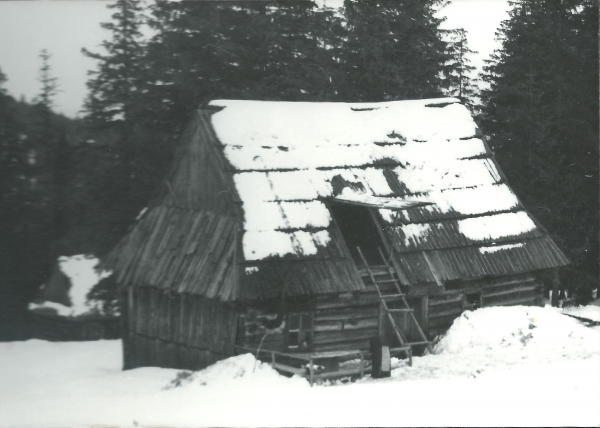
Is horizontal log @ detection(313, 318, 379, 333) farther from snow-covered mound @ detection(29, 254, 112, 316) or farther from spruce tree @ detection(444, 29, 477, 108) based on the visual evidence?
snow-covered mound @ detection(29, 254, 112, 316)

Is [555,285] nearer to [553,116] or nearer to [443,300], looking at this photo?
[443,300]

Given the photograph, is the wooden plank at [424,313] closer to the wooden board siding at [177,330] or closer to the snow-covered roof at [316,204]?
the snow-covered roof at [316,204]

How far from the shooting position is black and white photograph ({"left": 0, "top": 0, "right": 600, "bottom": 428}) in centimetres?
1628

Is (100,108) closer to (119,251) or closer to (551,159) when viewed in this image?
(119,251)

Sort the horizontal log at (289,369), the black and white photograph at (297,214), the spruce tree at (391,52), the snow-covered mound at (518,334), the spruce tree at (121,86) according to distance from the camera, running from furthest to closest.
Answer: the spruce tree at (391,52), the spruce tree at (121,86), the snow-covered mound at (518,334), the horizontal log at (289,369), the black and white photograph at (297,214)

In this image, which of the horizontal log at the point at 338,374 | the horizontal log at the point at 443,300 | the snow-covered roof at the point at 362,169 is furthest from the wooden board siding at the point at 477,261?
the horizontal log at the point at 338,374

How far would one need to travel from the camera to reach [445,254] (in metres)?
19.9

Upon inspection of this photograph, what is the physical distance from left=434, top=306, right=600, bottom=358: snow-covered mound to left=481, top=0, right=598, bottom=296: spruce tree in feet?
19.5

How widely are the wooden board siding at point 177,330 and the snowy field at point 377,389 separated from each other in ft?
1.97

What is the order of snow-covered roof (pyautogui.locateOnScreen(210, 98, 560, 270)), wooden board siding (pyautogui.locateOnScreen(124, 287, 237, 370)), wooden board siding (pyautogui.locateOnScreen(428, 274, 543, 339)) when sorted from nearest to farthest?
1. wooden board siding (pyautogui.locateOnScreen(124, 287, 237, 370))
2. snow-covered roof (pyautogui.locateOnScreen(210, 98, 560, 270))
3. wooden board siding (pyautogui.locateOnScreen(428, 274, 543, 339))

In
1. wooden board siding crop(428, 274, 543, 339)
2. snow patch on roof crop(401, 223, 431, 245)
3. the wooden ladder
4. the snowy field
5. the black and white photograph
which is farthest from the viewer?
wooden board siding crop(428, 274, 543, 339)

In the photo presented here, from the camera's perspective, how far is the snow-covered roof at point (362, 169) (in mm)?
18406

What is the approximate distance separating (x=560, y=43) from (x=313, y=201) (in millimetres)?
10009

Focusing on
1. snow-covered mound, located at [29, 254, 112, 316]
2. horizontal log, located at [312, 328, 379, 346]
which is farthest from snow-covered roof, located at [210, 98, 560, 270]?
snow-covered mound, located at [29, 254, 112, 316]
